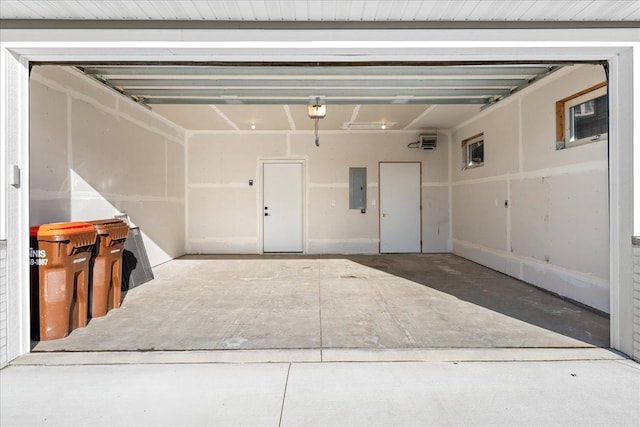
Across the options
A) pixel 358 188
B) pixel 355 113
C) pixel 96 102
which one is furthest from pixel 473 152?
pixel 96 102

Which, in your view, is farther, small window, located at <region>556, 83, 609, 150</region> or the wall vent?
the wall vent

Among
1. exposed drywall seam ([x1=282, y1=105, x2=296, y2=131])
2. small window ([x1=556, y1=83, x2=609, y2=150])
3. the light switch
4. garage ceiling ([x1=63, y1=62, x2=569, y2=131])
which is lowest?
the light switch

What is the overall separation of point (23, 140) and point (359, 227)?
6.02 m

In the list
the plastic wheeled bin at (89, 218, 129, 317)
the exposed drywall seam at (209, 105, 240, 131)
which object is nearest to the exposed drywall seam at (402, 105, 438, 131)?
the exposed drywall seam at (209, 105, 240, 131)

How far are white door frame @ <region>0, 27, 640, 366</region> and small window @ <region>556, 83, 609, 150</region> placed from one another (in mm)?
1163

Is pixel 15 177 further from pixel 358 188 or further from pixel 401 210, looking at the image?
pixel 401 210

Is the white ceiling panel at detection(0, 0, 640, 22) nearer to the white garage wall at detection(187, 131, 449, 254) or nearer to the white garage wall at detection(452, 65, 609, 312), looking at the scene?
the white garage wall at detection(452, 65, 609, 312)

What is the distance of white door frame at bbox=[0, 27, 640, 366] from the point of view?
2.47 metres

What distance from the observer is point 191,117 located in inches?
251

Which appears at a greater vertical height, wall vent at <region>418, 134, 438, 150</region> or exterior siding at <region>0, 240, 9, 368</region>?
wall vent at <region>418, 134, 438, 150</region>

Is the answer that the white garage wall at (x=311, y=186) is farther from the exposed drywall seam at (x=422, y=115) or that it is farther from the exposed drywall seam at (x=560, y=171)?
the exposed drywall seam at (x=560, y=171)

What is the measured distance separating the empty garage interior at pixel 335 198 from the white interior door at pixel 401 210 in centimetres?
4

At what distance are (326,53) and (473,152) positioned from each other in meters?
5.00

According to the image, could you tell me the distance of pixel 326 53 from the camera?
265 cm
